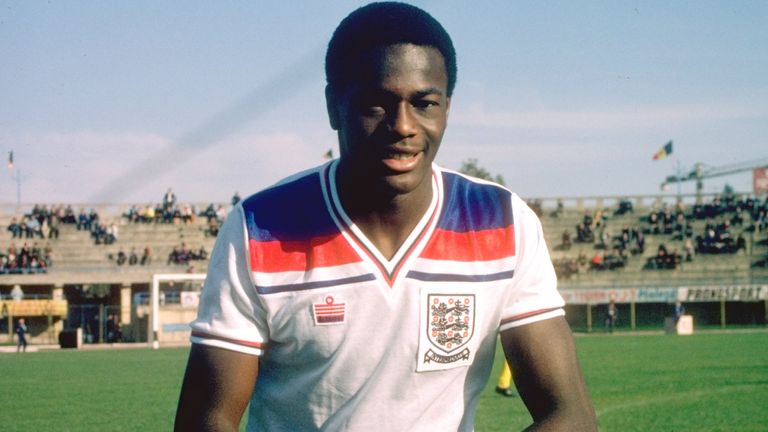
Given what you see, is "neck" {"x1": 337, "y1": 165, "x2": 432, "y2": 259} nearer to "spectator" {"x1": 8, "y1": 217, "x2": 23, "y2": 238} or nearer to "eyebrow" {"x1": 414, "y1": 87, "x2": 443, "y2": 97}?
"eyebrow" {"x1": 414, "y1": 87, "x2": 443, "y2": 97}

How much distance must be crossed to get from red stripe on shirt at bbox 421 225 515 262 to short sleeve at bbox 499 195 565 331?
38 millimetres

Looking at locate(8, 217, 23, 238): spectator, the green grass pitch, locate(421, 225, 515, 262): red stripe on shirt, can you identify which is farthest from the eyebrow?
locate(8, 217, 23, 238): spectator

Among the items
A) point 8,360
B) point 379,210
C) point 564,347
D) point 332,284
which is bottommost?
point 8,360

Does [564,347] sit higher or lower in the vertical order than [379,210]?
lower

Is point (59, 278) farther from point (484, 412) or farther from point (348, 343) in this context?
point (348, 343)

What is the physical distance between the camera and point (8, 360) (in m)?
31.7

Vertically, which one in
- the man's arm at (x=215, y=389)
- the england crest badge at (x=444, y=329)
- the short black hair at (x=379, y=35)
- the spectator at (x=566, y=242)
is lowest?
the man's arm at (x=215, y=389)

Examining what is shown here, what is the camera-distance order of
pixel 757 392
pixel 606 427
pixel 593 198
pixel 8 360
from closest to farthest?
1. pixel 606 427
2. pixel 757 392
3. pixel 8 360
4. pixel 593 198

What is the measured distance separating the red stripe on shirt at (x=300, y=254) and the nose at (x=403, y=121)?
14.1 inches

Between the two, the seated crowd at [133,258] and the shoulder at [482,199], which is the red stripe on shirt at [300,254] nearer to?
the shoulder at [482,199]

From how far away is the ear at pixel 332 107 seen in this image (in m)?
3.08

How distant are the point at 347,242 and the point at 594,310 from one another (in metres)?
50.6

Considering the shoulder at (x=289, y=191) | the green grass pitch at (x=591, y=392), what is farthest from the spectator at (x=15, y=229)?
the shoulder at (x=289, y=191)

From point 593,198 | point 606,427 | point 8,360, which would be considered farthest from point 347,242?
point 593,198
